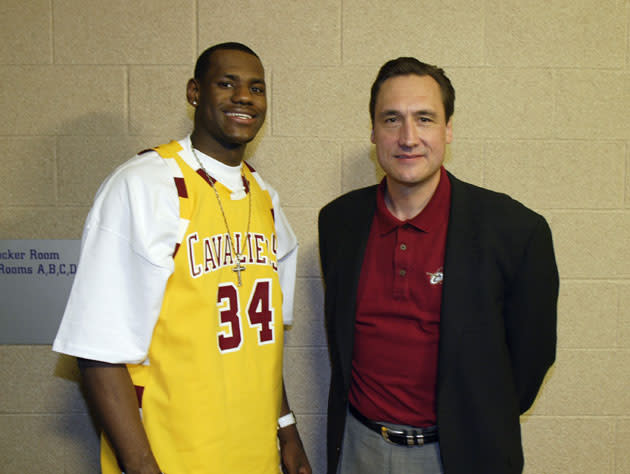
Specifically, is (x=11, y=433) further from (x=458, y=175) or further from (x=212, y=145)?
(x=458, y=175)

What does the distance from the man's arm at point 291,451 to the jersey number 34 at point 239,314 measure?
353 millimetres

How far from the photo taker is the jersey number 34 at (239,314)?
126cm

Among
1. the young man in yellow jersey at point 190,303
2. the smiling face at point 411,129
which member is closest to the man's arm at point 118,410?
the young man in yellow jersey at point 190,303

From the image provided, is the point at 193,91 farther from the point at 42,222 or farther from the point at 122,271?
the point at 42,222

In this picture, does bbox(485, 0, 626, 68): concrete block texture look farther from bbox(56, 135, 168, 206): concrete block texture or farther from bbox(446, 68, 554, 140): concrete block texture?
bbox(56, 135, 168, 206): concrete block texture

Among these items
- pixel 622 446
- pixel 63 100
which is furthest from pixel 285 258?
A: pixel 622 446

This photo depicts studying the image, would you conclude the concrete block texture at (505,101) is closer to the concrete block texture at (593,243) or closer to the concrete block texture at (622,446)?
the concrete block texture at (593,243)

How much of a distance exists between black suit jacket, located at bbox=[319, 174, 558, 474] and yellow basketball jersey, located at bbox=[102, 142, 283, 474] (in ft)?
0.92

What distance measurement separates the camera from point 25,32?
6.21ft

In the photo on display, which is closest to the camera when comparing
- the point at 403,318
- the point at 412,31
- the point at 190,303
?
the point at 190,303

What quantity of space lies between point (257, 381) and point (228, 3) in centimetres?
145

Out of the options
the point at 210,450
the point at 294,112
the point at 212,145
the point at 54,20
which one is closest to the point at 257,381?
the point at 210,450

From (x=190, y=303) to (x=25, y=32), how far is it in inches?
58.3

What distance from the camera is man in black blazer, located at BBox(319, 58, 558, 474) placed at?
4.10ft
